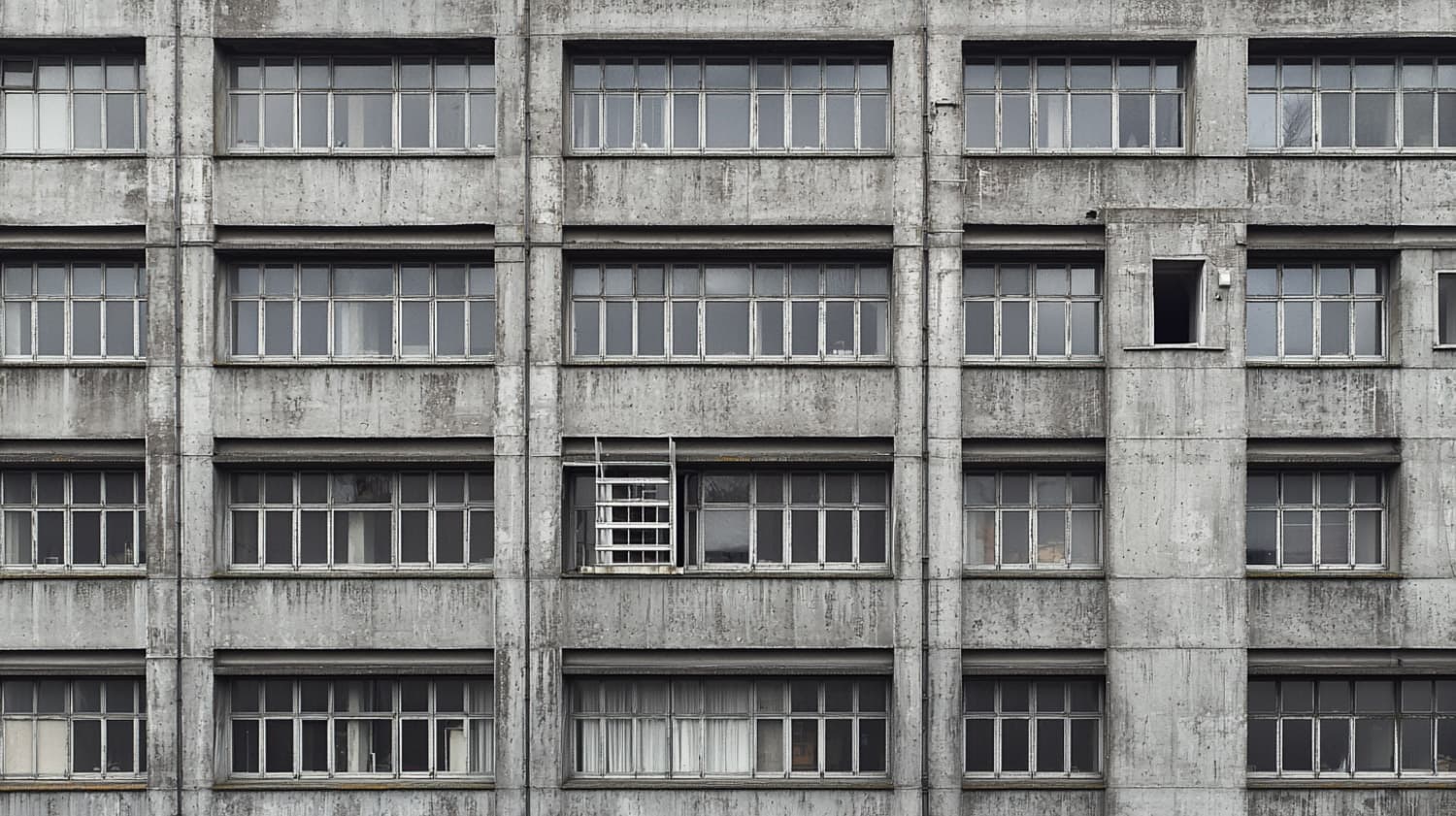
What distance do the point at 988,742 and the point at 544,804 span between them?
7.39 metres

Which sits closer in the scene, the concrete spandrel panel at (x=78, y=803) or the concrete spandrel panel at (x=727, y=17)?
the concrete spandrel panel at (x=78, y=803)

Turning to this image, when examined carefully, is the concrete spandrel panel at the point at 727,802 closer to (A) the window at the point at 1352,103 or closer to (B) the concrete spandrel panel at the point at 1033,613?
(B) the concrete spandrel panel at the point at 1033,613

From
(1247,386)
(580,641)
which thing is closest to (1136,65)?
(1247,386)

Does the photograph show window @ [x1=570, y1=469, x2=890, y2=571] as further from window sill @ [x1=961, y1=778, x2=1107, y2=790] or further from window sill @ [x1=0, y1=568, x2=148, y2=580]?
window sill @ [x1=0, y1=568, x2=148, y2=580]

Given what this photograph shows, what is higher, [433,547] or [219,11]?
[219,11]

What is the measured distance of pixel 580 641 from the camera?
1667 centimetres

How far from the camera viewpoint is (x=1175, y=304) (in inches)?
684

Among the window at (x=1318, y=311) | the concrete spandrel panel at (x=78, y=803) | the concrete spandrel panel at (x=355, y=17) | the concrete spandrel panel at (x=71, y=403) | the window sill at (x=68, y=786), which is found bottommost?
the concrete spandrel panel at (x=78, y=803)

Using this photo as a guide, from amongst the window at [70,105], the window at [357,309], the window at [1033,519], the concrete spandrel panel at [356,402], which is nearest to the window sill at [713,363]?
the concrete spandrel panel at [356,402]

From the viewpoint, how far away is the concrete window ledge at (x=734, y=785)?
657 inches

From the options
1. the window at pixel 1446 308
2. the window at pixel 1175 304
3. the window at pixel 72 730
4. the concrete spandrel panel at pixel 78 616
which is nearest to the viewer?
the concrete spandrel panel at pixel 78 616

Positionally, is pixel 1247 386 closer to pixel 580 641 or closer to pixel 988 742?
pixel 988 742

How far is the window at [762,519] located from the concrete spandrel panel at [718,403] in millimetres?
878

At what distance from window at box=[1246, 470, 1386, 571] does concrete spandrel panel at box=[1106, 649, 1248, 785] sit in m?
2.04
